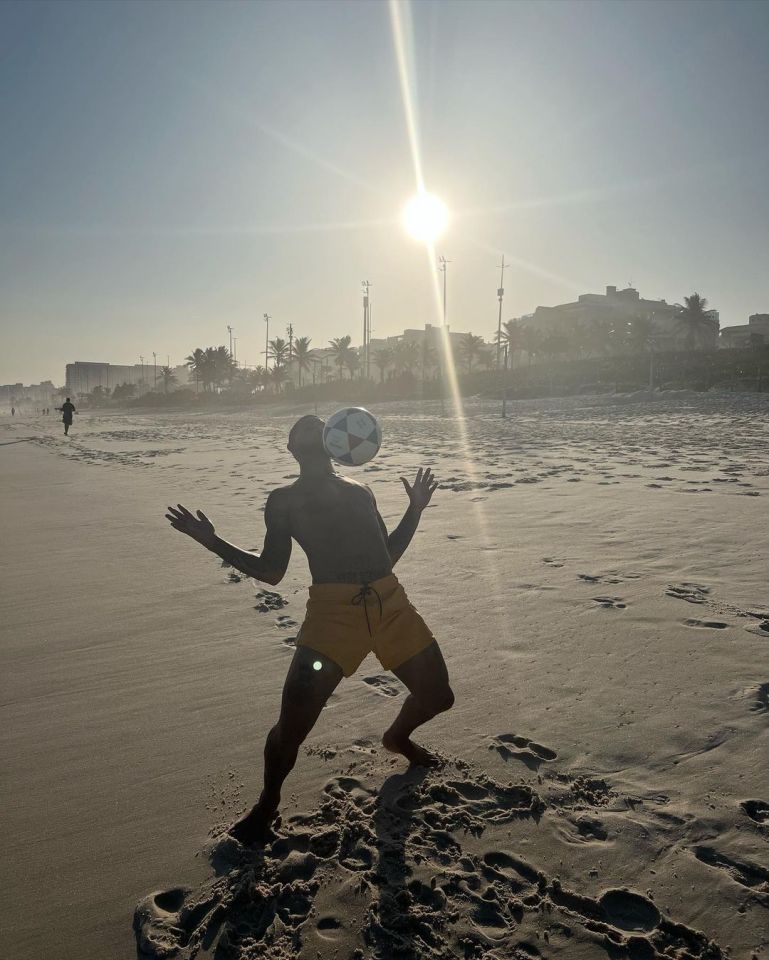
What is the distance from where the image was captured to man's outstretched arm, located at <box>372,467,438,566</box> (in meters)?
3.35

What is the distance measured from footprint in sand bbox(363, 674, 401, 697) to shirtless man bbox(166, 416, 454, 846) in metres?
0.76

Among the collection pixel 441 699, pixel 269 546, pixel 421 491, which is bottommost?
pixel 441 699

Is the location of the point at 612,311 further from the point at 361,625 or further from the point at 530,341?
the point at 361,625

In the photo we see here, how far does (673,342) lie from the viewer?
79.6m

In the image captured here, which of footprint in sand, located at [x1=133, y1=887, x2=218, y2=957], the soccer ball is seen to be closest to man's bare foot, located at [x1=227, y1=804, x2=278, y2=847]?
footprint in sand, located at [x1=133, y1=887, x2=218, y2=957]

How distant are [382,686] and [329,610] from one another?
145 centimetres

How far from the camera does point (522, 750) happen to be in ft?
10.7

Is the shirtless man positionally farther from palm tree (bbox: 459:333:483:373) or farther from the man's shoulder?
palm tree (bbox: 459:333:483:373)

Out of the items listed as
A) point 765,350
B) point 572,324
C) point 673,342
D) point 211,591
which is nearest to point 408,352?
point 572,324

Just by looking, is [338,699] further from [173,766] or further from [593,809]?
[593,809]

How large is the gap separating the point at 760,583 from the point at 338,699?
391 cm

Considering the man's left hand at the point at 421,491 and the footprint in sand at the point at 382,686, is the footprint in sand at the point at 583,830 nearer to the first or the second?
the footprint in sand at the point at 382,686

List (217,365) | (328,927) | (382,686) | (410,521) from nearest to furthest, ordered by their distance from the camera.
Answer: (328,927), (410,521), (382,686), (217,365)

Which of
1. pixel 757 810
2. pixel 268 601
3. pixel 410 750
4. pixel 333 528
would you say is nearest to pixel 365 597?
pixel 333 528
